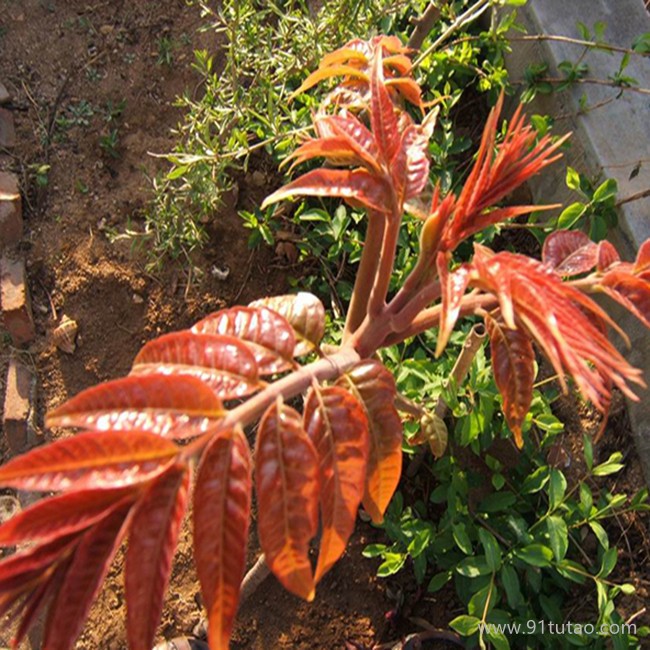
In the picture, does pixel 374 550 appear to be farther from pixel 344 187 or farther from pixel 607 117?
pixel 607 117

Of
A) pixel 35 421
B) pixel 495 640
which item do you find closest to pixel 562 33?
pixel 495 640

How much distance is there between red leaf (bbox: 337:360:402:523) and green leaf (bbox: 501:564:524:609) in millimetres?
865

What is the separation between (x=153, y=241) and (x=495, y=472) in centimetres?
140

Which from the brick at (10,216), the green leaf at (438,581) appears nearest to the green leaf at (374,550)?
A: the green leaf at (438,581)

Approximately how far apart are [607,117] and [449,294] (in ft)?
5.77

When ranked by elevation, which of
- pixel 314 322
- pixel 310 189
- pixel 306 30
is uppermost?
pixel 306 30

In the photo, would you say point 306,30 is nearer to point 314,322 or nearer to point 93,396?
point 314,322

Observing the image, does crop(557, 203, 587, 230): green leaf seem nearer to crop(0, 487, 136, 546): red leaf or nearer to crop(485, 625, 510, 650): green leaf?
crop(485, 625, 510, 650): green leaf

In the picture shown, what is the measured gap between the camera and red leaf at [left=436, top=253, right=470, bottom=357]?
87cm

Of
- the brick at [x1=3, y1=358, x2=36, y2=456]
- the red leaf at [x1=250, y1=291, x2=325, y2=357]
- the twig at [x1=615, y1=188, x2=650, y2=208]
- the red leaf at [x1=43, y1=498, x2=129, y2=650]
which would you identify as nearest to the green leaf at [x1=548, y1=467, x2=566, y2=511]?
the twig at [x1=615, y1=188, x2=650, y2=208]

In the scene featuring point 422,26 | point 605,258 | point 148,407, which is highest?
point 422,26

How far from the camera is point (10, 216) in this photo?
2504 millimetres

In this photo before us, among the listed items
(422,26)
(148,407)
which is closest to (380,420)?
(148,407)

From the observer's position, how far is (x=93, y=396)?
826 mm
